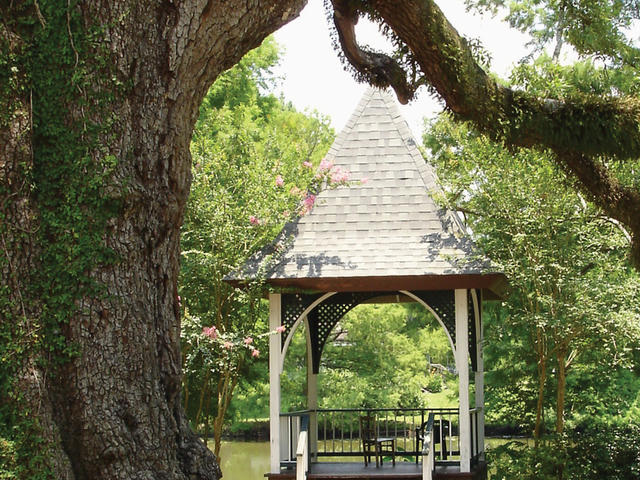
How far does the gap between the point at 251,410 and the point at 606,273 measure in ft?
38.2

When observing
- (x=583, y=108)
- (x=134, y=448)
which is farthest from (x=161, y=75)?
(x=583, y=108)

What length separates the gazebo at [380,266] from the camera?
33.9 feet

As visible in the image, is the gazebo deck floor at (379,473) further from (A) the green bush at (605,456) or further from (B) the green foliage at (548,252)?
(B) the green foliage at (548,252)

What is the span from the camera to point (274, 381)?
1086cm

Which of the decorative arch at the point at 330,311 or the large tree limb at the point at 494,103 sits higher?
the large tree limb at the point at 494,103

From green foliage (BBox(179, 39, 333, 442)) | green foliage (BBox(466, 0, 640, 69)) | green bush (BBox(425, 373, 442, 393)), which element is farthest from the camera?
green bush (BBox(425, 373, 442, 393))

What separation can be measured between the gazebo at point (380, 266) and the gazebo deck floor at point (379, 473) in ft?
0.05

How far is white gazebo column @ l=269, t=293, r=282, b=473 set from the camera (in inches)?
416

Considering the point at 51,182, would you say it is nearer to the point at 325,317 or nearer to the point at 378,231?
the point at 378,231

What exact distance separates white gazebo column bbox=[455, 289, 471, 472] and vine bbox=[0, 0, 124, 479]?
7.54 metres

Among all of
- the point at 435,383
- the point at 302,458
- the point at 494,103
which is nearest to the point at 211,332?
the point at 302,458

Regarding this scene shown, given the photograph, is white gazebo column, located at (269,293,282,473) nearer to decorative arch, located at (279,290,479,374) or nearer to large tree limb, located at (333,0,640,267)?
decorative arch, located at (279,290,479,374)

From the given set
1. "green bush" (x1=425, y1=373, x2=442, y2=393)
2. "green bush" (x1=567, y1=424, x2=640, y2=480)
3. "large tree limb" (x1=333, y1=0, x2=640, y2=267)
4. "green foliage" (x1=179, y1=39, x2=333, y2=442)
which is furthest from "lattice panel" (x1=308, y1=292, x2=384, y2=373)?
"green bush" (x1=425, y1=373, x2=442, y2=393)

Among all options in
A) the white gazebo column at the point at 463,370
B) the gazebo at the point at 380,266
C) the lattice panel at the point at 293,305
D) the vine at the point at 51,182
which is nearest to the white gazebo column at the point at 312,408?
the gazebo at the point at 380,266
